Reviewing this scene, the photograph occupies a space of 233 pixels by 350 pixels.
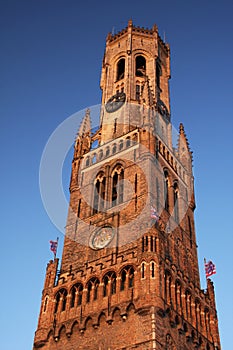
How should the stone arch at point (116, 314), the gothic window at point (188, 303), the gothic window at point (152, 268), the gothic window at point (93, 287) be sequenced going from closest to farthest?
the stone arch at point (116, 314) < the gothic window at point (152, 268) < the gothic window at point (93, 287) < the gothic window at point (188, 303)

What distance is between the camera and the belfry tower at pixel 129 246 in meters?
33.6

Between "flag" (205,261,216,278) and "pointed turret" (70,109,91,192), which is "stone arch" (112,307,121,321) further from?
"pointed turret" (70,109,91,192)

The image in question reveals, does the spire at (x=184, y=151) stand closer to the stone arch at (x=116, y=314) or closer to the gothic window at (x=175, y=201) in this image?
the gothic window at (x=175, y=201)

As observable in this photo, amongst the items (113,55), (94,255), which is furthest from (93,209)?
(113,55)

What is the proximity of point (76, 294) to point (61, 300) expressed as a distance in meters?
1.43

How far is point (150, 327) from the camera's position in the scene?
31.3 metres

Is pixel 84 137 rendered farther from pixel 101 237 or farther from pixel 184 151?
pixel 101 237

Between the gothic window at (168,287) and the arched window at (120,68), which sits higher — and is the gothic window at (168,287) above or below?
below

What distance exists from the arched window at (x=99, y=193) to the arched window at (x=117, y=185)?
1.09 meters

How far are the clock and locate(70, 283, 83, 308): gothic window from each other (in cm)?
2456

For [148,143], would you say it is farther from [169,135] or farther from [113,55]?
[113,55]

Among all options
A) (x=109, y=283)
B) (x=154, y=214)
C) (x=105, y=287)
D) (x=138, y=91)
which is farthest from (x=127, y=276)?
(x=138, y=91)

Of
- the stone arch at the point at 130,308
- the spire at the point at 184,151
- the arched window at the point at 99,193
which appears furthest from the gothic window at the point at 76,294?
the spire at the point at 184,151

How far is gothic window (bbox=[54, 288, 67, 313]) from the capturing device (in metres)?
37.6
